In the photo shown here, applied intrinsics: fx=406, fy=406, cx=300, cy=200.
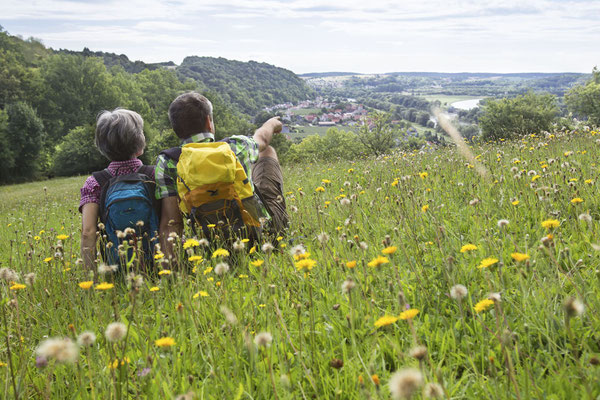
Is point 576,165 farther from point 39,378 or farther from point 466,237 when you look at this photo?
point 39,378

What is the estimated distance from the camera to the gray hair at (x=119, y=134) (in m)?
3.56

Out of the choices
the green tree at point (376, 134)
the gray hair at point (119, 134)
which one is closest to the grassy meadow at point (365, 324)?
the gray hair at point (119, 134)

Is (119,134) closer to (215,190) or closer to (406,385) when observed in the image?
(215,190)

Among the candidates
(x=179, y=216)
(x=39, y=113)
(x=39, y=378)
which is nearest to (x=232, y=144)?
(x=179, y=216)

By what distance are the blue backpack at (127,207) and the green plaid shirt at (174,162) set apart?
105 mm

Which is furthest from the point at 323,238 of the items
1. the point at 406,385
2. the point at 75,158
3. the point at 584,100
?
the point at 584,100

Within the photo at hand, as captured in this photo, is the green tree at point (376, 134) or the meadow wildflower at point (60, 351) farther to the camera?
the green tree at point (376, 134)

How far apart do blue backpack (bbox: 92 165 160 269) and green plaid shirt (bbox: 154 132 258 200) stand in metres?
0.11

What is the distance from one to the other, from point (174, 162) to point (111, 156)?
581 millimetres

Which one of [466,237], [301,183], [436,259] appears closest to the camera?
[436,259]

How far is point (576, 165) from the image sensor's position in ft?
14.0

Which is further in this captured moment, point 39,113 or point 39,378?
point 39,113

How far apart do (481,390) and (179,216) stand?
2937mm

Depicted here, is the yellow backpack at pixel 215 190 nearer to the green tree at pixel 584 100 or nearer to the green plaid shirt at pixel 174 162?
the green plaid shirt at pixel 174 162
